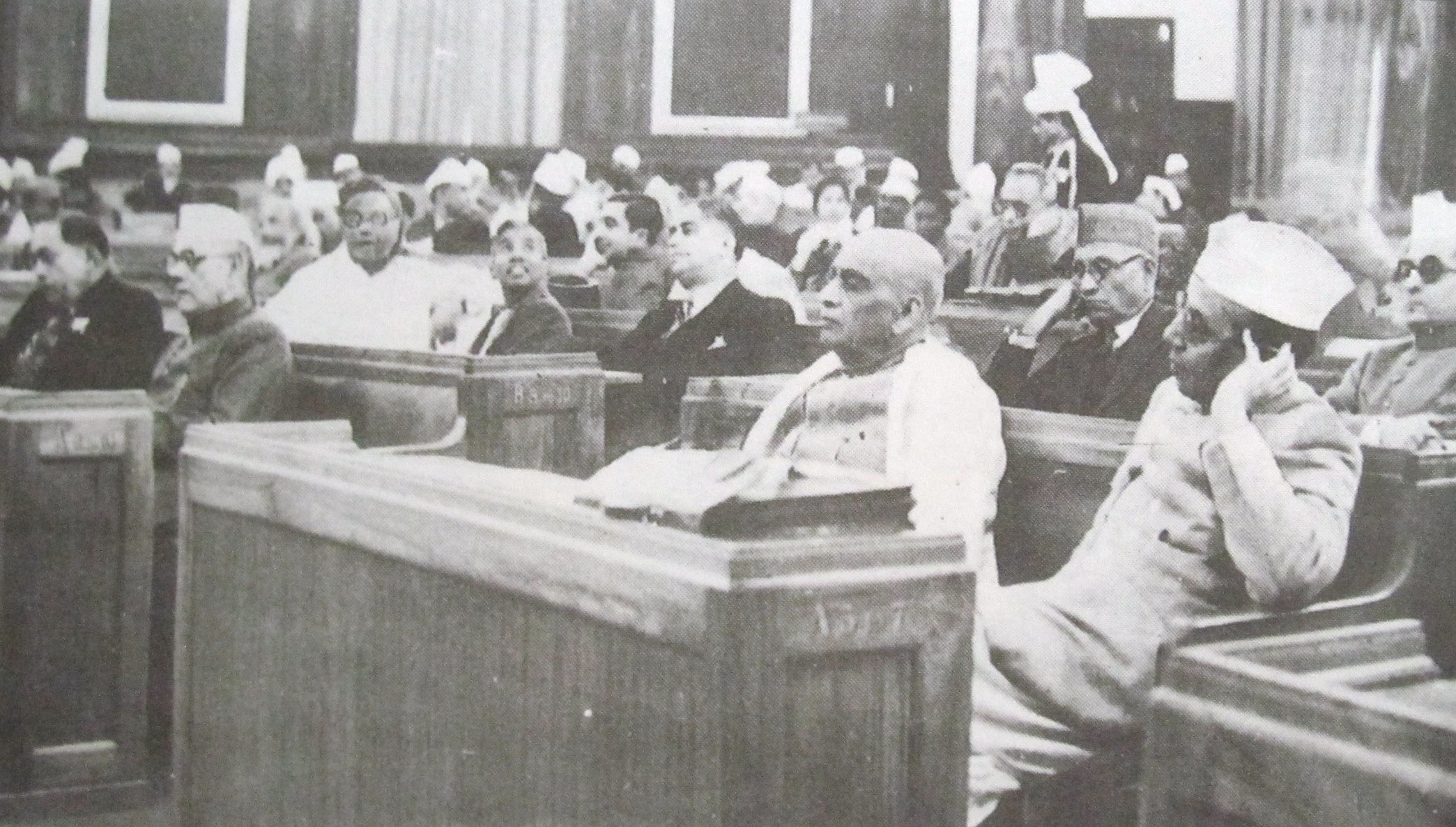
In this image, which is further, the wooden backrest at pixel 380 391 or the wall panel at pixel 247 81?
the wooden backrest at pixel 380 391

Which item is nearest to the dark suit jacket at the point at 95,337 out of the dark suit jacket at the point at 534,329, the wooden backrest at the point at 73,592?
the wooden backrest at the point at 73,592

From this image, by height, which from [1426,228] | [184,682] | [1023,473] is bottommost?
[184,682]

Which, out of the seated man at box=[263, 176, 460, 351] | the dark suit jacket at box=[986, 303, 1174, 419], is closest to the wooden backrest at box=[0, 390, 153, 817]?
the seated man at box=[263, 176, 460, 351]

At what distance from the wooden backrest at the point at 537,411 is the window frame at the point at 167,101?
0.75m

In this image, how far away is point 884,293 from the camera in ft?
7.50

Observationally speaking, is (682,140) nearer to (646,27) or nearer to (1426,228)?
(646,27)

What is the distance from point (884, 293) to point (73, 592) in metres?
1.66

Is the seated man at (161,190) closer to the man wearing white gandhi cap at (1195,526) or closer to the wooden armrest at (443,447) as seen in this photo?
the wooden armrest at (443,447)

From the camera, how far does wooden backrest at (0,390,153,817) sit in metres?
2.93

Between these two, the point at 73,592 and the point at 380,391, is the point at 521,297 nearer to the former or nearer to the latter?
the point at 380,391

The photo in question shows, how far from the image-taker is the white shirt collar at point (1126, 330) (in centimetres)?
231

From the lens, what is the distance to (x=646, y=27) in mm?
2895

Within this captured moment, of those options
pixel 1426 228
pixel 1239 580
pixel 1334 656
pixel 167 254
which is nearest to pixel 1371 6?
pixel 1426 228

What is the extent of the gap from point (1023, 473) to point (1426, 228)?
0.74m
